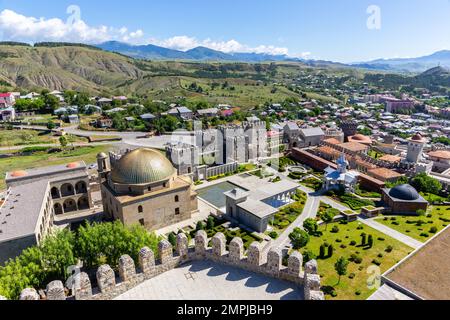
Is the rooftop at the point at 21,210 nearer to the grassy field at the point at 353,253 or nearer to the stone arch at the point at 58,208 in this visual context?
the stone arch at the point at 58,208

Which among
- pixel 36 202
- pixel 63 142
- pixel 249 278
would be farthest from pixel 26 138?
pixel 249 278

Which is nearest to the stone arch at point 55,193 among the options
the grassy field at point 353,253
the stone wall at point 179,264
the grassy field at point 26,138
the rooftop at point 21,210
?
the rooftop at point 21,210

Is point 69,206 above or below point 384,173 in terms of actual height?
above

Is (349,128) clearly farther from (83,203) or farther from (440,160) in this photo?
(83,203)

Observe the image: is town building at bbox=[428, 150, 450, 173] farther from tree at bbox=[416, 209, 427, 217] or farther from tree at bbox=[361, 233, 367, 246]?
tree at bbox=[361, 233, 367, 246]

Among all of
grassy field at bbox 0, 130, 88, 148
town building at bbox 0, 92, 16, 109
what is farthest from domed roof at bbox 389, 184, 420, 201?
town building at bbox 0, 92, 16, 109
